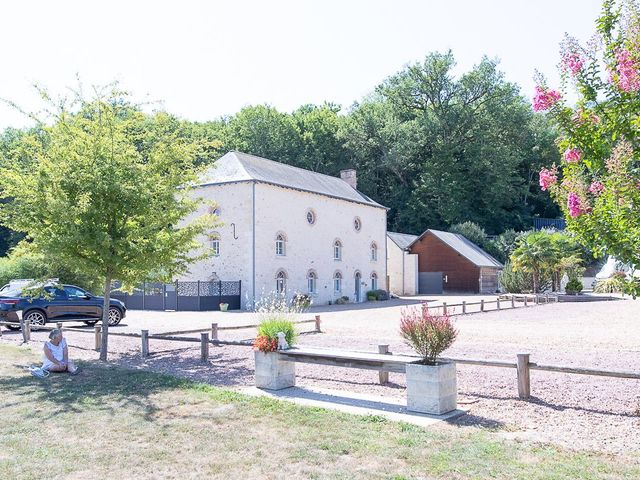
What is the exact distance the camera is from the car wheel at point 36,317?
64.2ft

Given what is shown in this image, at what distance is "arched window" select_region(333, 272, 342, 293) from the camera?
41.0 meters

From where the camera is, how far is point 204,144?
1406 cm

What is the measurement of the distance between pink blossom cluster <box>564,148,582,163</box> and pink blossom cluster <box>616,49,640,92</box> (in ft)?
2.77

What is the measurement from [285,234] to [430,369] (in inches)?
1138

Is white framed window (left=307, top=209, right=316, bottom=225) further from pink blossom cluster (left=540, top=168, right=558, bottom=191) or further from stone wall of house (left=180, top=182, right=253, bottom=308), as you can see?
pink blossom cluster (left=540, top=168, right=558, bottom=191)

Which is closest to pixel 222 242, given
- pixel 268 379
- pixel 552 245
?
pixel 552 245

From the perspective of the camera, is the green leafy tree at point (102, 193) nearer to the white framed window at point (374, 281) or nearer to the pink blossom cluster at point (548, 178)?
the pink blossom cluster at point (548, 178)

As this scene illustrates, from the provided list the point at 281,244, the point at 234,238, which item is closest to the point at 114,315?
the point at 234,238

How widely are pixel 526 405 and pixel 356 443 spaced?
126 inches

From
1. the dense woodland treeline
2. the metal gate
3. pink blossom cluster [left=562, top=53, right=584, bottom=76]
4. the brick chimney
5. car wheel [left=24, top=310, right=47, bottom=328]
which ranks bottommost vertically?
car wheel [left=24, top=310, right=47, bottom=328]

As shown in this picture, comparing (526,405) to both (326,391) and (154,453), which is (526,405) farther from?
(154,453)

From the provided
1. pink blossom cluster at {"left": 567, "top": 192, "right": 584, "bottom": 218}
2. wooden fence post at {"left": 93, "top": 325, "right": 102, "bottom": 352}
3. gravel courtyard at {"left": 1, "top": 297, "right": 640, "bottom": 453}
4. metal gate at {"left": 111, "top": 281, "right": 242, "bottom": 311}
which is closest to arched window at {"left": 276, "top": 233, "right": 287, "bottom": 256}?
metal gate at {"left": 111, "top": 281, "right": 242, "bottom": 311}

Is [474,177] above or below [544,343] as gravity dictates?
above

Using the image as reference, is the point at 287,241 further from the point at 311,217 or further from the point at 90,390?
the point at 90,390
